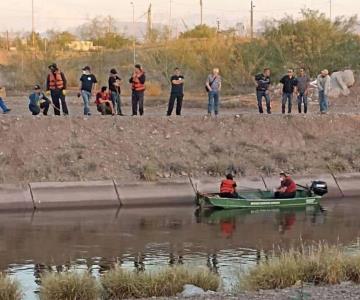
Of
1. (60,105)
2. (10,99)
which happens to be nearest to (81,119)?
(60,105)

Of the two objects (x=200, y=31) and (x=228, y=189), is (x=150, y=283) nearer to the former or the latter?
(x=228, y=189)

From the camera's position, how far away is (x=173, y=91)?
112 ft

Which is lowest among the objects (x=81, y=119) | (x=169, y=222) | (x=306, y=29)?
(x=169, y=222)

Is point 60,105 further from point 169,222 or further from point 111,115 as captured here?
point 169,222

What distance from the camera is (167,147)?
1366 inches

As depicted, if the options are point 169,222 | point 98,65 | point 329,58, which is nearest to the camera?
point 169,222

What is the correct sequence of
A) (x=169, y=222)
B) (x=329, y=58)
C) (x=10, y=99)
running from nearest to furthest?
(x=169, y=222) < (x=10, y=99) < (x=329, y=58)

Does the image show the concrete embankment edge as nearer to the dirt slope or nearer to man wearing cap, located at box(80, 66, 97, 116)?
the dirt slope

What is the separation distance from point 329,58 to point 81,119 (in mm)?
24321

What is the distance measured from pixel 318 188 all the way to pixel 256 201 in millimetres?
2205

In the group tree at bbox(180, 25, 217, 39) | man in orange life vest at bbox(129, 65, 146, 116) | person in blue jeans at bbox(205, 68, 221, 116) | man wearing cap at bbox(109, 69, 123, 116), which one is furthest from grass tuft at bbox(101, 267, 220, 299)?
tree at bbox(180, 25, 217, 39)

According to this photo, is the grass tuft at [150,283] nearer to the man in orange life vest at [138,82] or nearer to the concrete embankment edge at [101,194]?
the concrete embankment edge at [101,194]

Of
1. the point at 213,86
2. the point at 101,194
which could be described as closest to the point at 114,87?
the point at 213,86

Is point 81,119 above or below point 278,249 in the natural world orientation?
above
